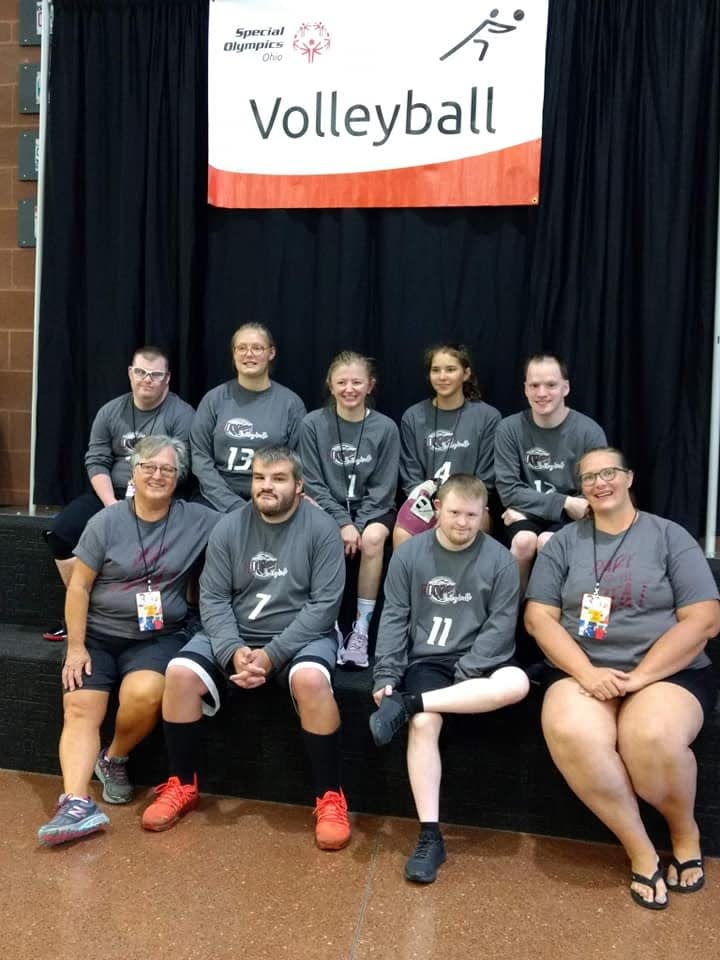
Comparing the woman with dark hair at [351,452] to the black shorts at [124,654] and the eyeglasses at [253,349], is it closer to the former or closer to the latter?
the eyeglasses at [253,349]

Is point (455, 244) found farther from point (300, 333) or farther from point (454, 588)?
point (454, 588)

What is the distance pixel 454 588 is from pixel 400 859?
750 mm

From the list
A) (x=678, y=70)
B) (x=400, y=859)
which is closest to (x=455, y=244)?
(x=678, y=70)

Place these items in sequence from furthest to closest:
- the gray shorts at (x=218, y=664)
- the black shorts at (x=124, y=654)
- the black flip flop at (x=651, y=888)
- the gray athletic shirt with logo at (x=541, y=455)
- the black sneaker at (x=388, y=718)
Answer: the gray athletic shirt with logo at (x=541, y=455) < the black shorts at (x=124, y=654) < the gray shorts at (x=218, y=664) < the black sneaker at (x=388, y=718) < the black flip flop at (x=651, y=888)

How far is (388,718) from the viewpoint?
2.36m

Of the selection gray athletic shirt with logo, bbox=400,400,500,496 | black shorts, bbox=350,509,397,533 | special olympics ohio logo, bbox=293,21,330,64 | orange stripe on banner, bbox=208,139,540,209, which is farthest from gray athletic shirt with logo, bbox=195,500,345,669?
special olympics ohio logo, bbox=293,21,330,64

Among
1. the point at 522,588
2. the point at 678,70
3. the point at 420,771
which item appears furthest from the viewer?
the point at 678,70

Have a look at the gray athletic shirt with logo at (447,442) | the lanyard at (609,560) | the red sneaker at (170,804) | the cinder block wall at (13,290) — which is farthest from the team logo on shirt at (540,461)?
the cinder block wall at (13,290)

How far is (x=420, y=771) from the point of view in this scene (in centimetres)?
238

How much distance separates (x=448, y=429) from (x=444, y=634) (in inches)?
39.8

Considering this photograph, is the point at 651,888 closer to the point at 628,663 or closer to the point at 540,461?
the point at 628,663

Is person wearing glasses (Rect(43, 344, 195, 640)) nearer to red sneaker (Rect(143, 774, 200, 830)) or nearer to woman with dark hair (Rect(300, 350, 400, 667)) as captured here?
woman with dark hair (Rect(300, 350, 400, 667))

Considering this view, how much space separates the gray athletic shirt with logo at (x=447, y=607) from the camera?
8.30 feet

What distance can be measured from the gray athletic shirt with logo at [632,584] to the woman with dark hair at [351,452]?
0.80m
